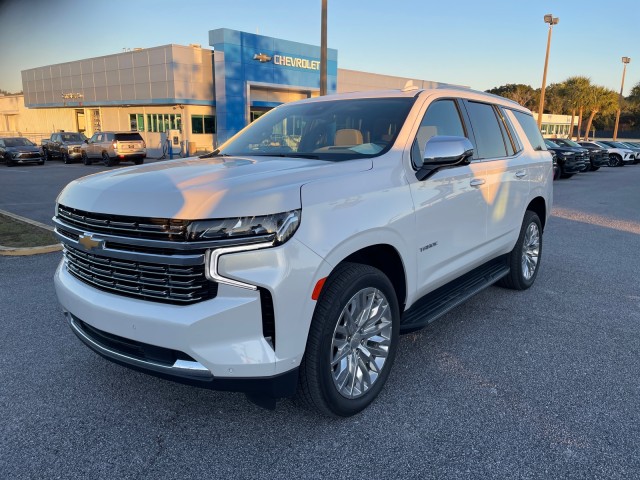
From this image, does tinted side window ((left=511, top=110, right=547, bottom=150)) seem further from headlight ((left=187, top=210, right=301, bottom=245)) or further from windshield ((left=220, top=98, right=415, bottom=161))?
headlight ((left=187, top=210, right=301, bottom=245))

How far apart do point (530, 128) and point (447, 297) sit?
284 cm

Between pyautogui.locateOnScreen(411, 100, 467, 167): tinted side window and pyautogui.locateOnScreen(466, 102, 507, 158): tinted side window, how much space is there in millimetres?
277

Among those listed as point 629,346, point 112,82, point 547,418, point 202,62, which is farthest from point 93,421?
point 112,82

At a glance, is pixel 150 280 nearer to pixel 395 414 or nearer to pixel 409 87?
pixel 395 414

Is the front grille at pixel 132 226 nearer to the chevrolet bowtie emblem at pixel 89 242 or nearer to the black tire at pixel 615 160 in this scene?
the chevrolet bowtie emblem at pixel 89 242

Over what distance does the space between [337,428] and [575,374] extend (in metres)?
1.83

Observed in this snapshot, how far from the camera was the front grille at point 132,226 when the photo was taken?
2.41 m

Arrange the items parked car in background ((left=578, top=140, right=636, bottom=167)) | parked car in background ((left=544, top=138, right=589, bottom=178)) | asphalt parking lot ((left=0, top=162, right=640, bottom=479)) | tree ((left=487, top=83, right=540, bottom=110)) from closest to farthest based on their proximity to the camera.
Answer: asphalt parking lot ((left=0, top=162, right=640, bottom=479))
parked car in background ((left=544, top=138, right=589, bottom=178))
parked car in background ((left=578, top=140, right=636, bottom=167))
tree ((left=487, top=83, right=540, bottom=110))

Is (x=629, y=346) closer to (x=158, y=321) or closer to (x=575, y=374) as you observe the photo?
(x=575, y=374)

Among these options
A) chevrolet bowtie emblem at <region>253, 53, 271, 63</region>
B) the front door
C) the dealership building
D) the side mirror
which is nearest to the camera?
the side mirror

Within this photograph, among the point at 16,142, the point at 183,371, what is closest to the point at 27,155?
the point at 16,142

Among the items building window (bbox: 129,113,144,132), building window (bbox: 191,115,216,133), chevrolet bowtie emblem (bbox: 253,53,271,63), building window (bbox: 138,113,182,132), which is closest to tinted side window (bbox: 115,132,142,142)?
building window (bbox: 191,115,216,133)

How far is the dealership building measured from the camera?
33.2m

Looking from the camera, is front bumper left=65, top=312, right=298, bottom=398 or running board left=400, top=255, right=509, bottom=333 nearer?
front bumper left=65, top=312, right=298, bottom=398
